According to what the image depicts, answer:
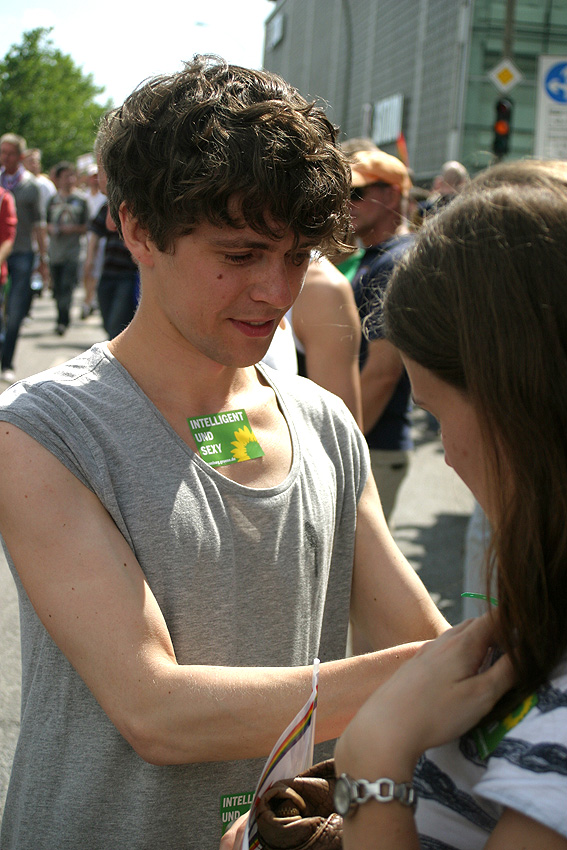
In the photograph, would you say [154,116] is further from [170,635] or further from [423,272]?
[170,635]

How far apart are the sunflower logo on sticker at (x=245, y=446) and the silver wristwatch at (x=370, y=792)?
2.25 ft

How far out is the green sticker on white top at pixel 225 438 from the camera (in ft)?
5.14

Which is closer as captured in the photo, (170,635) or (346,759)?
(346,759)

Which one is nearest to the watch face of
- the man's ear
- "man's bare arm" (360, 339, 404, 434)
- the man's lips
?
the man's lips

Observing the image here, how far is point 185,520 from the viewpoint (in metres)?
1.45

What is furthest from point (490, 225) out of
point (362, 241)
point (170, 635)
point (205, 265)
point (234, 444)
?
point (362, 241)

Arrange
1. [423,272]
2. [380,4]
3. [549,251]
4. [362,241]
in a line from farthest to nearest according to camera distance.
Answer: [380,4], [362,241], [423,272], [549,251]

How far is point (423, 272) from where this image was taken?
116cm

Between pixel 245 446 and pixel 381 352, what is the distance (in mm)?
2067

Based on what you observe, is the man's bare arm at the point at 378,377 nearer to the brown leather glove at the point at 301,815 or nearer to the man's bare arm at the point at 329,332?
the man's bare arm at the point at 329,332

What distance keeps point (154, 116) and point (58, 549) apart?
2.34 ft

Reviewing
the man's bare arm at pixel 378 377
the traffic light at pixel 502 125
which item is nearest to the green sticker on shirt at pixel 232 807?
the man's bare arm at pixel 378 377

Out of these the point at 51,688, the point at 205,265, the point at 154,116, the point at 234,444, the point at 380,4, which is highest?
the point at 380,4

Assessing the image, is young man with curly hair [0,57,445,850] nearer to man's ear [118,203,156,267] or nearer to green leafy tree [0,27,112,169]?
man's ear [118,203,156,267]
